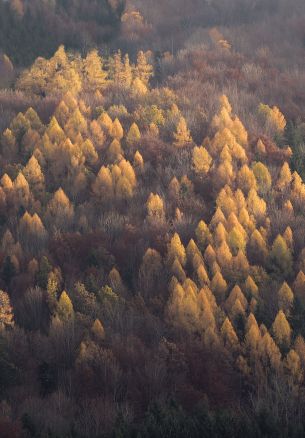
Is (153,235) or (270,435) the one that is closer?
(270,435)

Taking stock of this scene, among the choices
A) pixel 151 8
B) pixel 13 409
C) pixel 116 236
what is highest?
pixel 13 409

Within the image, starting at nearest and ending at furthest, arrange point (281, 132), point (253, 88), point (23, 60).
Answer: point (281, 132), point (253, 88), point (23, 60)

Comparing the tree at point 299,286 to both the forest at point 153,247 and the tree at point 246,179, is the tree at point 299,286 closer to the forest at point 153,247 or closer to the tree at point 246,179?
the forest at point 153,247

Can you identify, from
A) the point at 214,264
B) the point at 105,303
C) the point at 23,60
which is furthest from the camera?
the point at 23,60

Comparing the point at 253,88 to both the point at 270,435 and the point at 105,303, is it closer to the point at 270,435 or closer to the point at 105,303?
the point at 105,303

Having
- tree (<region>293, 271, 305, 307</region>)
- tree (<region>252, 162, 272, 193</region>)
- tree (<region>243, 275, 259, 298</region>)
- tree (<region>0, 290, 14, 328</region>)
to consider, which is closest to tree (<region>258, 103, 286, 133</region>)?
tree (<region>252, 162, 272, 193</region>)

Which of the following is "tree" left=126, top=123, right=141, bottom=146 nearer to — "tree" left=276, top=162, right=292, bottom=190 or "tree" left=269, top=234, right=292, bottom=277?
"tree" left=276, top=162, right=292, bottom=190

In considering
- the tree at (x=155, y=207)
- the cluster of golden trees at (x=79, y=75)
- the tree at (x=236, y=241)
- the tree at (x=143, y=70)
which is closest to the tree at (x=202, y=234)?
the tree at (x=236, y=241)

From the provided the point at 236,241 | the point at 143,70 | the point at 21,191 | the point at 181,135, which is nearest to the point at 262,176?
the point at 181,135

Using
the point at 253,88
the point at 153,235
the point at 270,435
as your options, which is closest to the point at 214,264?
the point at 153,235
